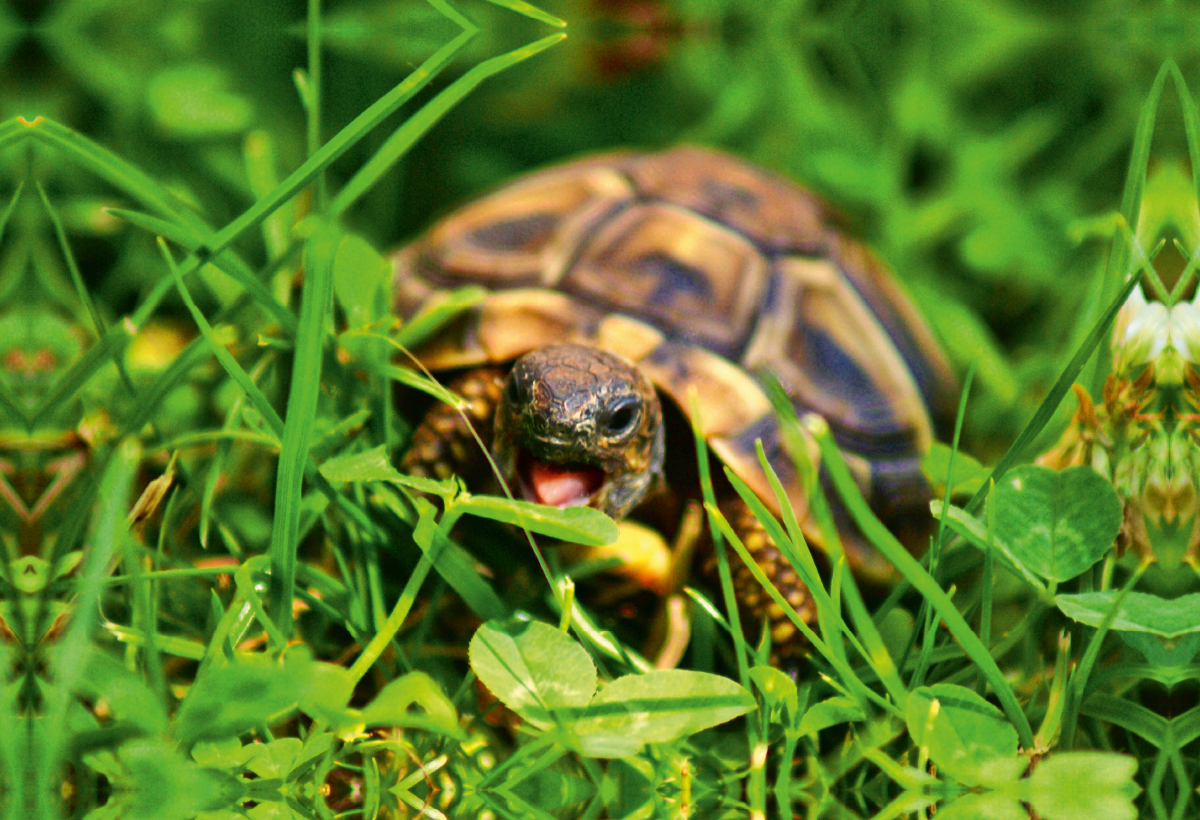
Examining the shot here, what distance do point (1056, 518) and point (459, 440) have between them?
0.81 m

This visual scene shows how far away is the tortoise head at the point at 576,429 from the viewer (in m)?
1.16

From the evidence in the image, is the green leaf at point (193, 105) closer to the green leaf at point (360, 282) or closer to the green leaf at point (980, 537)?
the green leaf at point (360, 282)

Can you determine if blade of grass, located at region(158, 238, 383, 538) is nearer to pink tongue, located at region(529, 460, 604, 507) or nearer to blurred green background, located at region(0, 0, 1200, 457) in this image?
pink tongue, located at region(529, 460, 604, 507)

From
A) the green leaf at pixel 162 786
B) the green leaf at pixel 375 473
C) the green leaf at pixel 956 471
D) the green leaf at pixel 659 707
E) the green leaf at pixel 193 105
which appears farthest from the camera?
the green leaf at pixel 193 105

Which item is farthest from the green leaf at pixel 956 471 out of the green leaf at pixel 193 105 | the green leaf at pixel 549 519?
the green leaf at pixel 193 105

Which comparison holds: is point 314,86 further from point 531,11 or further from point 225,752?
point 225,752

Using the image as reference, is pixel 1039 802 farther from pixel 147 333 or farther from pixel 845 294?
pixel 147 333

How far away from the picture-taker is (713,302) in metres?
1.49

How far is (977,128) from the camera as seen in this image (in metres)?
2.41

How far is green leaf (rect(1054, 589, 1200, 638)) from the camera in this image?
92 centimetres

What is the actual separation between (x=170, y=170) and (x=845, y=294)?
4.76 feet

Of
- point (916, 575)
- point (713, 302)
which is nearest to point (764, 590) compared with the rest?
point (916, 575)

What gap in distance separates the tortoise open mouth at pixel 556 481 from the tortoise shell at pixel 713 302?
0.19 meters

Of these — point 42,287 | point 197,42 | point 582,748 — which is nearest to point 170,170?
point 197,42
